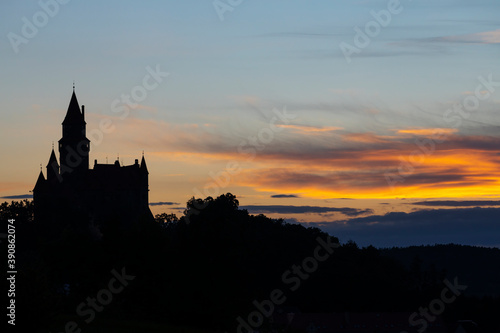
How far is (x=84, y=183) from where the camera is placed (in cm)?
13175

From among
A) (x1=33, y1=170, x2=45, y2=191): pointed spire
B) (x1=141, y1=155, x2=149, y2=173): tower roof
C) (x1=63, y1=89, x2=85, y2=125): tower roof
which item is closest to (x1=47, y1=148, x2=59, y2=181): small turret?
(x1=33, y1=170, x2=45, y2=191): pointed spire

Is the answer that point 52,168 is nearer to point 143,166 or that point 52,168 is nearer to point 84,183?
point 84,183

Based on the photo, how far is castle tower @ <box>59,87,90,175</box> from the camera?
13125 centimetres

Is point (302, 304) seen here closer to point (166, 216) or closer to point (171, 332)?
point (166, 216)

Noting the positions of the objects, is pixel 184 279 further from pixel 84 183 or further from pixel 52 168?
pixel 52 168

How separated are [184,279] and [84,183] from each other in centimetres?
7025

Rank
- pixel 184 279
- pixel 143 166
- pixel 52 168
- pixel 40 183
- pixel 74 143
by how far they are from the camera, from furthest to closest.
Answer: pixel 143 166
pixel 52 168
pixel 74 143
pixel 40 183
pixel 184 279

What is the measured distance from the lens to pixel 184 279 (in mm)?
65000

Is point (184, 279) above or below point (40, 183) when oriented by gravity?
below

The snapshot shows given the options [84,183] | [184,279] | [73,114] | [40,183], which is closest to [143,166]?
[84,183]

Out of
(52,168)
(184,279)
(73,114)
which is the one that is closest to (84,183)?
(52,168)

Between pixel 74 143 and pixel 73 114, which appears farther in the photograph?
pixel 73 114

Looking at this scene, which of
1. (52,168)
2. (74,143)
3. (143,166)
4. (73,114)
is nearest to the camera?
(74,143)

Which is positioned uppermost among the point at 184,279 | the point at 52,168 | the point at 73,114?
the point at 73,114
